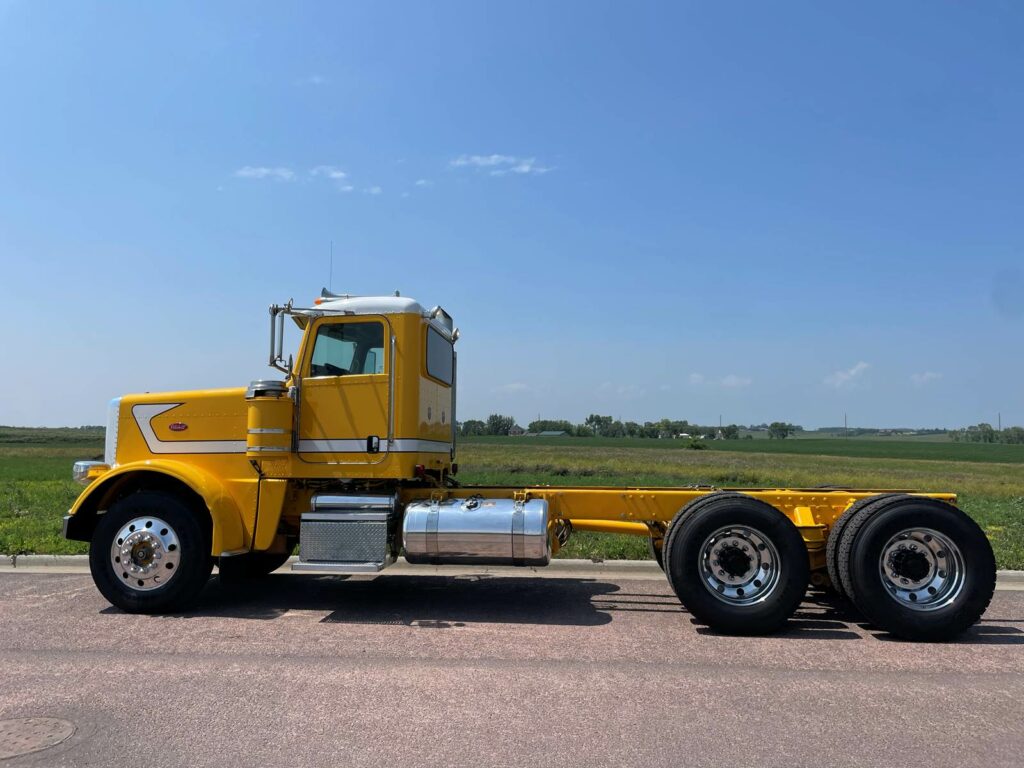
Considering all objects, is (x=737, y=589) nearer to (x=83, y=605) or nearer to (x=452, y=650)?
(x=452, y=650)

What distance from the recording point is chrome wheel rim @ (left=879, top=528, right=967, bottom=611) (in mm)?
6059

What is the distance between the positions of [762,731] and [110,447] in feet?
21.6

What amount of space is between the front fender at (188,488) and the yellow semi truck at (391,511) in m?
0.02

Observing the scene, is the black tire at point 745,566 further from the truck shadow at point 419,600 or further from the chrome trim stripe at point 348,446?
the chrome trim stripe at point 348,446

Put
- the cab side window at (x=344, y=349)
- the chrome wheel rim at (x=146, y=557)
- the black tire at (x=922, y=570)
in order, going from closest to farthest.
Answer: the black tire at (x=922, y=570), the chrome wheel rim at (x=146, y=557), the cab side window at (x=344, y=349)

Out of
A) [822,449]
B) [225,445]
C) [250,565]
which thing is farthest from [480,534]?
[822,449]

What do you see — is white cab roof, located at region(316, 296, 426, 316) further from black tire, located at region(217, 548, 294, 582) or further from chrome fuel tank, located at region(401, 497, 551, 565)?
black tire, located at region(217, 548, 294, 582)

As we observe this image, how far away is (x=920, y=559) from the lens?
6.12 meters

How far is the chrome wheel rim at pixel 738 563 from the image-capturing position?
6.16 m

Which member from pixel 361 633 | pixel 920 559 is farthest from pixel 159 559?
pixel 920 559

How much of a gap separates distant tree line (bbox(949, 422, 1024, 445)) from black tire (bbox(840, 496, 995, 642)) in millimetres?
182654

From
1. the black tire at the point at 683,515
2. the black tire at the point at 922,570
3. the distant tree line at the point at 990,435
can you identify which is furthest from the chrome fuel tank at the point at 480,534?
the distant tree line at the point at 990,435

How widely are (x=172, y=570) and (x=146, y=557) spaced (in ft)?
0.92

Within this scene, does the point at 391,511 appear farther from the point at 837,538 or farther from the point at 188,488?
the point at 837,538
